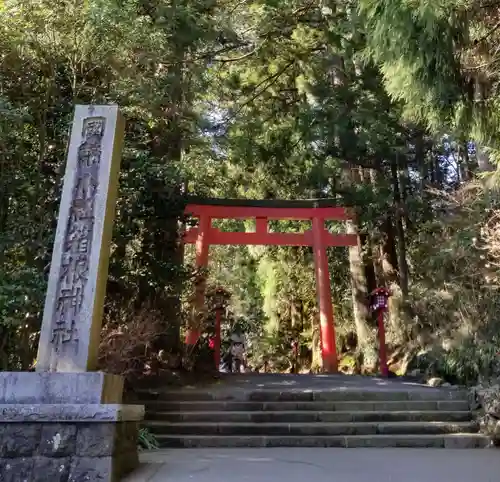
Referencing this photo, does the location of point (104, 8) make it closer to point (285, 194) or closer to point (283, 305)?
point (285, 194)

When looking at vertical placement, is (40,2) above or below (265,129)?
below

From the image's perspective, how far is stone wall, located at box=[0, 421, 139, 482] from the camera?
3598mm

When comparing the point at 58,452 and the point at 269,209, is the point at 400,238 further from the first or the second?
the point at 58,452

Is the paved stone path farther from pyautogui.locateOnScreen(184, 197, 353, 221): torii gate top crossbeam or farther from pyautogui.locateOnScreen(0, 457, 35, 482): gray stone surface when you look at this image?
pyautogui.locateOnScreen(184, 197, 353, 221): torii gate top crossbeam

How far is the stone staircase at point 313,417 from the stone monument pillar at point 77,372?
6.53 ft

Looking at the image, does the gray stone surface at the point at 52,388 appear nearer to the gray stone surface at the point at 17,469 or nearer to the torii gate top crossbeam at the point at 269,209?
the gray stone surface at the point at 17,469

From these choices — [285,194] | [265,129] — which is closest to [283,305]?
[285,194]

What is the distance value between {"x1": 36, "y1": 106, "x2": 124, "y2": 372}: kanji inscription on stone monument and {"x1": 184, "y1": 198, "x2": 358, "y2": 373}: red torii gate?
19.7 feet

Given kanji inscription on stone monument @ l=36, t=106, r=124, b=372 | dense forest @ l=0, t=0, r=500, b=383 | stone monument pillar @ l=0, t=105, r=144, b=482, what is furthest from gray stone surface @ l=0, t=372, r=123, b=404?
dense forest @ l=0, t=0, r=500, b=383

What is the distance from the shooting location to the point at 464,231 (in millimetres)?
7637

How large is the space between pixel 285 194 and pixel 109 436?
1012 cm

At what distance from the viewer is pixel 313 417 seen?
658 centimetres

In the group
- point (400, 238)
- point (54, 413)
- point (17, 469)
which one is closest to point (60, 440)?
point (54, 413)

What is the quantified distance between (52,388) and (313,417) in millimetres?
3758
